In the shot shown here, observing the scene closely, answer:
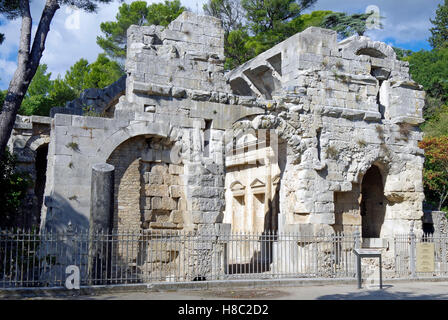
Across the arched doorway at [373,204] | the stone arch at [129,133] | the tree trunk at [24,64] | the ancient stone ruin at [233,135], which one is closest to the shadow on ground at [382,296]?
the ancient stone ruin at [233,135]

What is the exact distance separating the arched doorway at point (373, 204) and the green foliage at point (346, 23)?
13.0 metres

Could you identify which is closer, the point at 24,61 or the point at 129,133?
the point at 24,61

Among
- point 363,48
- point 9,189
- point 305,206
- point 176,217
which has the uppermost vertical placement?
point 363,48

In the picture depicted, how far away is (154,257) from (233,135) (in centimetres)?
379

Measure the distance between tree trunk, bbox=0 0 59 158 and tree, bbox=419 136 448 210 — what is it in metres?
17.0

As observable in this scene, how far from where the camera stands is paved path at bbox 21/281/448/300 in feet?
32.1

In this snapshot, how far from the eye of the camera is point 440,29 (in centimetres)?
3975

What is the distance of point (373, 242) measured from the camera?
1565 centimetres

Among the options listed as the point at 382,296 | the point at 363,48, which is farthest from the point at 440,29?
the point at 382,296

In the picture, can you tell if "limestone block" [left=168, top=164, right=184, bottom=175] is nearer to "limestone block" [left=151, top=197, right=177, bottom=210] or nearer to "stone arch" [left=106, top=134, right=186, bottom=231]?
"stone arch" [left=106, top=134, right=186, bottom=231]

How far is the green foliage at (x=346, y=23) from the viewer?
Answer: 92.5ft

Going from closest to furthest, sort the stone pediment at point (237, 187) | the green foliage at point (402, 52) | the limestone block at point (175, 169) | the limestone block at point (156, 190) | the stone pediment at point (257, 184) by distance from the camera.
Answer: the limestone block at point (156, 190), the limestone block at point (175, 169), the stone pediment at point (257, 184), the stone pediment at point (237, 187), the green foliage at point (402, 52)

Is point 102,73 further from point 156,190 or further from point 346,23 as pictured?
point 156,190

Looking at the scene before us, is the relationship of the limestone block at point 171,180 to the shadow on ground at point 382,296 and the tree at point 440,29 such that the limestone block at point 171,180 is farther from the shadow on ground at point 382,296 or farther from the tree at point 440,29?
the tree at point 440,29
